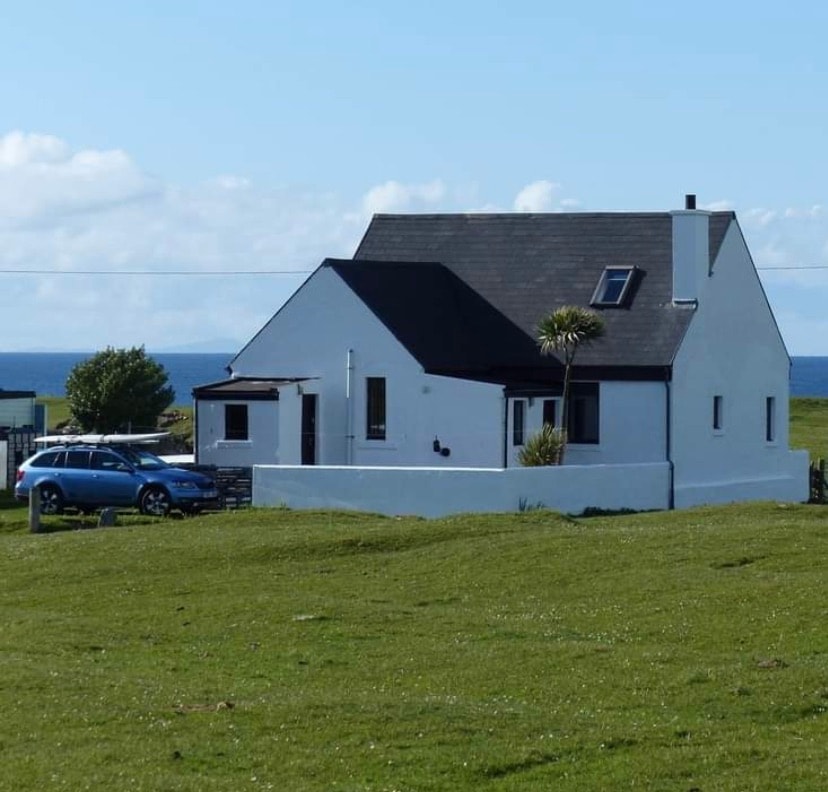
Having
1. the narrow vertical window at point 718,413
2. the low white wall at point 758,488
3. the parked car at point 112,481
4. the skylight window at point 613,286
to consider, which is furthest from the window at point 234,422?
the narrow vertical window at point 718,413

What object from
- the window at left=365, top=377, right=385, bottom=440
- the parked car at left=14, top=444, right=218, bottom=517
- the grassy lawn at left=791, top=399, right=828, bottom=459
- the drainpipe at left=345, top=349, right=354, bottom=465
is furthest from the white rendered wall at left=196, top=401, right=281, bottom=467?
the grassy lawn at left=791, top=399, right=828, bottom=459

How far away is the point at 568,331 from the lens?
141ft

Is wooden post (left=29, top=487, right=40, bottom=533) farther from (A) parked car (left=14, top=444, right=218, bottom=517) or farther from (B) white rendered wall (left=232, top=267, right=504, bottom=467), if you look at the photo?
(B) white rendered wall (left=232, top=267, right=504, bottom=467)

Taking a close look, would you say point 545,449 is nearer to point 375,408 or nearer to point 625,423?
point 625,423

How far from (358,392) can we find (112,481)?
7683 mm

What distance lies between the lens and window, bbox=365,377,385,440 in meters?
44.6

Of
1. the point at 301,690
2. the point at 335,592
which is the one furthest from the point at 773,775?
the point at 335,592

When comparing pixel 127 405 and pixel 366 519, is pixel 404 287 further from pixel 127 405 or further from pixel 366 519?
pixel 127 405

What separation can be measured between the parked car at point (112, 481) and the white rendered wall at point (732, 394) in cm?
1213

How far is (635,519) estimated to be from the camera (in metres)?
35.4

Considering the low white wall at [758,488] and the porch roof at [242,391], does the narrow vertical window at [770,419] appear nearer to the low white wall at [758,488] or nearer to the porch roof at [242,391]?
the low white wall at [758,488]

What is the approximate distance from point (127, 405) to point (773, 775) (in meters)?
50.5

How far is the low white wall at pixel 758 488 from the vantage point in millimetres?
44156

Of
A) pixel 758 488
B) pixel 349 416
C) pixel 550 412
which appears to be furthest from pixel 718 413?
pixel 349 416
